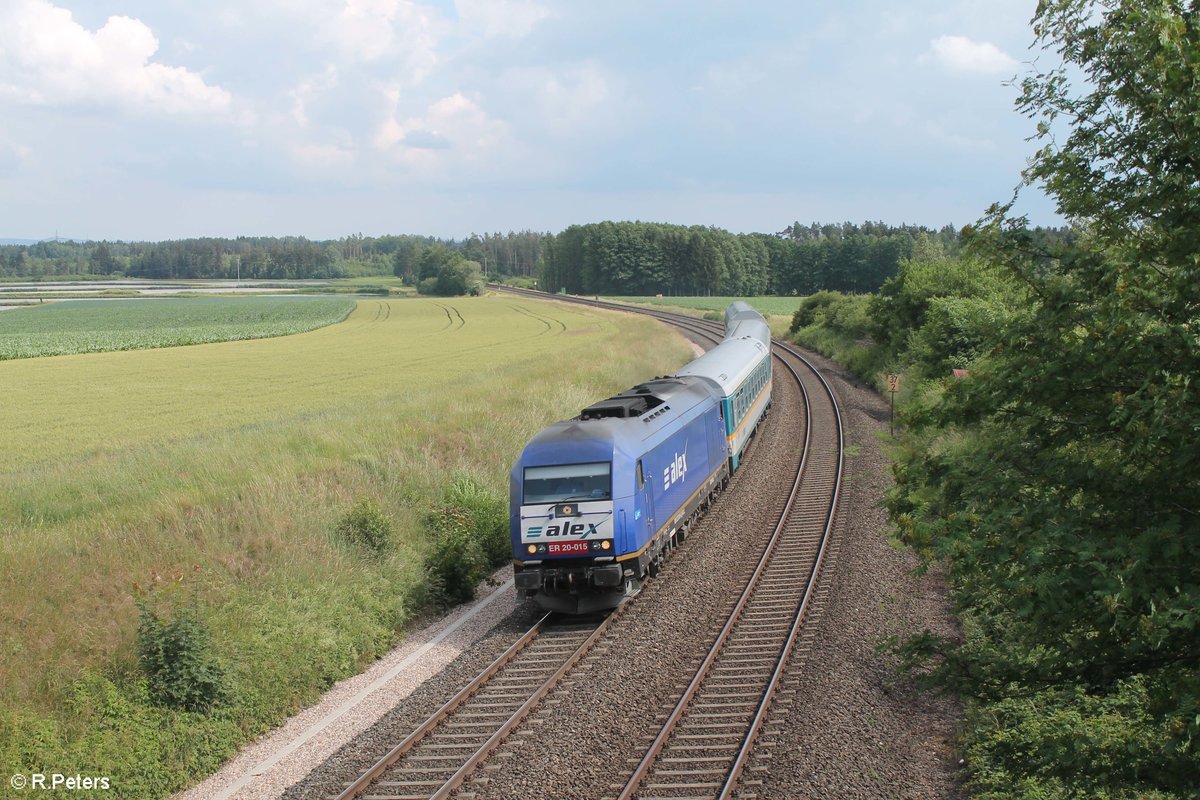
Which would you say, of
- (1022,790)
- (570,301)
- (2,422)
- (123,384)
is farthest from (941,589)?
(570,301)

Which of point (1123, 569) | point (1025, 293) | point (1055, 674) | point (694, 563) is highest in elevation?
point (1025, 293)

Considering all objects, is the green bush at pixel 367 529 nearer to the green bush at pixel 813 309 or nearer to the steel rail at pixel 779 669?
the steel rail at pixel 779 669

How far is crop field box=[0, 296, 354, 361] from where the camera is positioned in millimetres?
61531

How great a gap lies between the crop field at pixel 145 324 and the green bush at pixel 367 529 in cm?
4917

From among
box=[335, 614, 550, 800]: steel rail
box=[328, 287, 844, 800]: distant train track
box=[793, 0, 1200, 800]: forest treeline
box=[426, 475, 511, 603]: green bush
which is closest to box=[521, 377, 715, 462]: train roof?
box=[328, 287, 844, 800]: distant train track

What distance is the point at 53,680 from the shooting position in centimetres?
1133

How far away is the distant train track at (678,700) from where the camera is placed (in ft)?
34.2

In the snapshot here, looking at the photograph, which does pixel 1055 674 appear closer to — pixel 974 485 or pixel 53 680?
pixel 974 485

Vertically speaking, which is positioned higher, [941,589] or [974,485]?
[974,485]

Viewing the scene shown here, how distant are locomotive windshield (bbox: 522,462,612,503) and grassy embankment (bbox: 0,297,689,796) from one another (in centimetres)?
326

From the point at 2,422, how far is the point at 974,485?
34148 mm

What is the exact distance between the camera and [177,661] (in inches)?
476

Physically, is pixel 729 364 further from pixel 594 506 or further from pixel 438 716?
pixel 438 716

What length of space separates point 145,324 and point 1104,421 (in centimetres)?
8977
